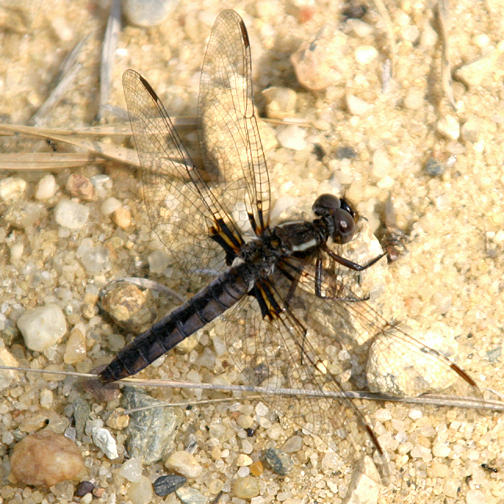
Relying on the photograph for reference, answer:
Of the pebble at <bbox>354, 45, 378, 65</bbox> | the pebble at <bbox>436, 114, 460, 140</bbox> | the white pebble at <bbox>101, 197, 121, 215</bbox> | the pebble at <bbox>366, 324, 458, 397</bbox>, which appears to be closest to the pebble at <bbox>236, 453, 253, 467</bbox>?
the pebble at <bbox>366, 324, 458, 397</bbox>

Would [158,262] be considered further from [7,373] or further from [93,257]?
[7,373]

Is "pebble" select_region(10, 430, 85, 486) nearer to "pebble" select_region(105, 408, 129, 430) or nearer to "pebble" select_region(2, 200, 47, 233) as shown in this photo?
"pebble" select_region(105, 408, 129, 430)

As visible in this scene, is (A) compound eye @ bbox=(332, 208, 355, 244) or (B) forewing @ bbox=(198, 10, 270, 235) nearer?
(A) compound eye @ bbox=(332, 208, 355, 244)

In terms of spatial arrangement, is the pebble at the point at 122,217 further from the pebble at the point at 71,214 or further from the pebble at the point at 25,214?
the pebble at the point at 25,214

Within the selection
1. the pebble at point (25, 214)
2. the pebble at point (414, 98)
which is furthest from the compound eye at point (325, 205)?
the pebble at point (25, 214)

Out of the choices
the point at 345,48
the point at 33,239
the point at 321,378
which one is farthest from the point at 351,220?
the point at 33,239

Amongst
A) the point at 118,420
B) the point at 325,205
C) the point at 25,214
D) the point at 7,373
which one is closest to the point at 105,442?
the point at 118,420
